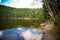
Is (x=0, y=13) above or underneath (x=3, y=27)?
above

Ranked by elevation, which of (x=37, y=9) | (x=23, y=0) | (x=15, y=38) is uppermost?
(x=23, y=0)

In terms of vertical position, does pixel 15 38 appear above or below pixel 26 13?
below

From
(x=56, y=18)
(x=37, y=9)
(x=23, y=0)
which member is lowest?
(x=56, y=18)

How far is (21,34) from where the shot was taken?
1.51m

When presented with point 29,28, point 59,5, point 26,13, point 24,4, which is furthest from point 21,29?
point 59,5

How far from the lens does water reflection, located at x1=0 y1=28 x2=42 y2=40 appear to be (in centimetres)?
151

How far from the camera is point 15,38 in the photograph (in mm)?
1509

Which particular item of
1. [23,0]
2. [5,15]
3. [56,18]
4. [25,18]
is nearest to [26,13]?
[25,18]

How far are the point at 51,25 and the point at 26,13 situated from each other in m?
0.38

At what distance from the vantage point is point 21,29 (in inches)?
59.7

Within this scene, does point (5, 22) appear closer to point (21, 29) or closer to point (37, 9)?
point (21, 29)

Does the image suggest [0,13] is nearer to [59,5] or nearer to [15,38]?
[15,38]

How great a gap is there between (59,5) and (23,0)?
1.67 feet

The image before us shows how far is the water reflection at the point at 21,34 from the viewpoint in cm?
151
